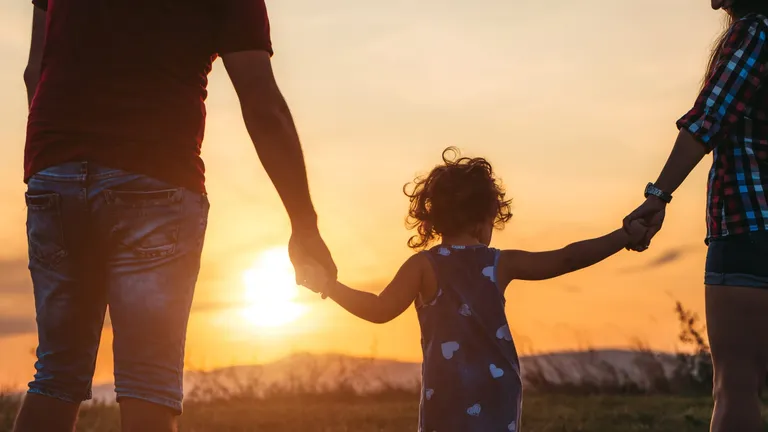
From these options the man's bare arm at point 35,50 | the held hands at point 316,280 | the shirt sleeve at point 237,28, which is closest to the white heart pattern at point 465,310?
the held hands at point 316,280

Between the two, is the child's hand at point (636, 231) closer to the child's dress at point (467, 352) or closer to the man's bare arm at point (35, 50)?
the child's dress at point (467, 352)

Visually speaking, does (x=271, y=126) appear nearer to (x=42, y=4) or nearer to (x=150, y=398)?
(x=150, y=398)

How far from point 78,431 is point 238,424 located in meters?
1.32

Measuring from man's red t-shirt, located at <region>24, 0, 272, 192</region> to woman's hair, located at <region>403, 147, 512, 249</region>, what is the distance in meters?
1.66

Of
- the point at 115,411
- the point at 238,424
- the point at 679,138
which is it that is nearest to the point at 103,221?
the point at 679,138

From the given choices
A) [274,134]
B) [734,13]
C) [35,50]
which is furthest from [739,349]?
[35,50]

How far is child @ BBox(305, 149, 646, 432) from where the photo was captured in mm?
4406

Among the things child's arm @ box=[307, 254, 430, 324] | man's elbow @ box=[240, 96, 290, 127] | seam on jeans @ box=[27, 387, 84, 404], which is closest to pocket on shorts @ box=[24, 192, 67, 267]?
seam on jeans @ box=[27, 387, 84, 404]

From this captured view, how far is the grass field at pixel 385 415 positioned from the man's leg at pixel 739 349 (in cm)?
363

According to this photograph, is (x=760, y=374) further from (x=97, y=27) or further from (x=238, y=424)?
(x=238, y=424)

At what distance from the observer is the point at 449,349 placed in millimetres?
4477

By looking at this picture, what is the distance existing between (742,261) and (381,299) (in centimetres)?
163

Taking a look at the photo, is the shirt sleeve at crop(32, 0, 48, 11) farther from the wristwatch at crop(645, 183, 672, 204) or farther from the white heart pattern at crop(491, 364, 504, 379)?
the wristwatch at crop(645, 183, 672, 204)

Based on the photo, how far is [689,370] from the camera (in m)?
10.2
